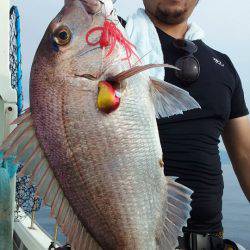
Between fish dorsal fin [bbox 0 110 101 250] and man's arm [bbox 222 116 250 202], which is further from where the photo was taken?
man's arm [bbox 222 116 250 202]

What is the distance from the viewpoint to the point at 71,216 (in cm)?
195

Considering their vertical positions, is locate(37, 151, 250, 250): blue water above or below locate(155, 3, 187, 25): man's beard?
below

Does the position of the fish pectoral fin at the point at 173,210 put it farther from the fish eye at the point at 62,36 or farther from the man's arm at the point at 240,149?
the man's arm at the point at 240,149

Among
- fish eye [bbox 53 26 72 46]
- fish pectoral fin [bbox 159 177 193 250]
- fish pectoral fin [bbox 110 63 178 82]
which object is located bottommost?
fish pectoral fin [bbox 159 177 193 250]

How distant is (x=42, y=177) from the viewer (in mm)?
1917

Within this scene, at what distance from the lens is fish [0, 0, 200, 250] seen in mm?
1872

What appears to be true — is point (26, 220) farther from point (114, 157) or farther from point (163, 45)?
point (114, 157)

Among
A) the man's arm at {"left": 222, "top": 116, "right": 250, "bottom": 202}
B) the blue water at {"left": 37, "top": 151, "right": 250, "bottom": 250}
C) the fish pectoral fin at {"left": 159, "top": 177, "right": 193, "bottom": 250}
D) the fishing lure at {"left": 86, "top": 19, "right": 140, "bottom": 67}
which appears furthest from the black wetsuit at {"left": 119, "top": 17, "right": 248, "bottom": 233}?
the blue water at {"left": 37, "top": 151, "right": 250, "bottom": 250}

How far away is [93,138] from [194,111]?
120 cm

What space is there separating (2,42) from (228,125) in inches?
71.7

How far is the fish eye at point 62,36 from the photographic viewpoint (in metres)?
1.94

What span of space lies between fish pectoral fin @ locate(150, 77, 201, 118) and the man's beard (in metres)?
1.25

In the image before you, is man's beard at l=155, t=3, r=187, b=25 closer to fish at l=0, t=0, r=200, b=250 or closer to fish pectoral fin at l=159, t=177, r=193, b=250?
fish at l=0, t=0, r=200, b=250

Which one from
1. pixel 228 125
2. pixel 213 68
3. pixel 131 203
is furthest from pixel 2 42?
pixel 131 203
